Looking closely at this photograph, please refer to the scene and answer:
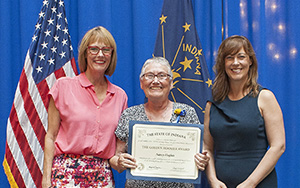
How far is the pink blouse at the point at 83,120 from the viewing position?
6.14ft

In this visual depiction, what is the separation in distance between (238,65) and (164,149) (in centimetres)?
70

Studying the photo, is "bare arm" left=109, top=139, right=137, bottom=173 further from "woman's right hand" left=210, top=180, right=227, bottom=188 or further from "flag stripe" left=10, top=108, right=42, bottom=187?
"flag stripe" left=10, top=108, right=42, bottom=187

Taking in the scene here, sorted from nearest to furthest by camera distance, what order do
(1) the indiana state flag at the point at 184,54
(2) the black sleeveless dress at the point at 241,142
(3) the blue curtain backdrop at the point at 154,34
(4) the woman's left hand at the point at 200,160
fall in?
(4) the woman's left hand at the point at 200,160, (2) the black sleeveless dress at the point at 241,142, (1) the indiana state flag at the point at 184,54, (3) the blue curtain backdrop at the point at 154,34

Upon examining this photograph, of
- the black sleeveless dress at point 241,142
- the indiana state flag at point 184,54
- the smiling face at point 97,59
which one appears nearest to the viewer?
the black sleeveless dress at point 241,142

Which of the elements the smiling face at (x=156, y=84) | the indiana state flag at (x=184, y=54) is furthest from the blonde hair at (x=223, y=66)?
the indiana state flag at (x=184, y=54)

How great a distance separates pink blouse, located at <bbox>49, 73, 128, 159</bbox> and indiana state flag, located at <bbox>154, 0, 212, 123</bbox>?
76 cm

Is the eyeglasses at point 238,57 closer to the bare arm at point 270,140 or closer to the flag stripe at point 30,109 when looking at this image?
the bare arm at point 270,140

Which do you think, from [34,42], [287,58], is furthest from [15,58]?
[287,58]

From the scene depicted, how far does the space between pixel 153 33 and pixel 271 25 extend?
1177mm

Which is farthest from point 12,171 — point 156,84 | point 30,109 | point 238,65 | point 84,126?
point 238,65

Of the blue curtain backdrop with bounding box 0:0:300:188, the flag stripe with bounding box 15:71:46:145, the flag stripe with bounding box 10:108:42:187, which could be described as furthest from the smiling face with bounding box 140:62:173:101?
the flag stripe with bounding box 10:108:42:187

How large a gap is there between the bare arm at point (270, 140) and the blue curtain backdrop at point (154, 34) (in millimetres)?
1183

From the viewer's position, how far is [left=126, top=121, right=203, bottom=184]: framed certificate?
1741 millimetres

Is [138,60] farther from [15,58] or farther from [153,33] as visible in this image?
[15,58]
